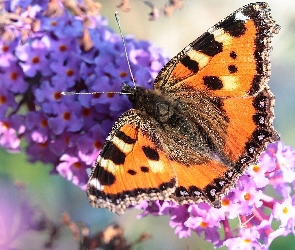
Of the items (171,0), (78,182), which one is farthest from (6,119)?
(171,0)

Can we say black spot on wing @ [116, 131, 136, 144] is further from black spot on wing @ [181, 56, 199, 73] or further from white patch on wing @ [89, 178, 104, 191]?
black spot on wing @ [181, 56, 199, 73]

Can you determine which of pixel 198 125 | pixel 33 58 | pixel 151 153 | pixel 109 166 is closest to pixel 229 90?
pixel 198 125

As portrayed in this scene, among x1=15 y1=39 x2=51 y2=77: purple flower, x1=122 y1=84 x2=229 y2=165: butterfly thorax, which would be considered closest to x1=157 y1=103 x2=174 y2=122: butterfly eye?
x1=122 y1=84 x2=229 y2=165: butterfly thorax

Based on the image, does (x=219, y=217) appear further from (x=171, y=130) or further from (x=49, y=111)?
(x=49, y=111)

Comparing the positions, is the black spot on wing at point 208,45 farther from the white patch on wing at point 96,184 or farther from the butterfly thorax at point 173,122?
the white patch on wing at point 96,184

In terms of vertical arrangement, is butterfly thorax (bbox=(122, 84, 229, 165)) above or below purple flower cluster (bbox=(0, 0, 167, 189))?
above

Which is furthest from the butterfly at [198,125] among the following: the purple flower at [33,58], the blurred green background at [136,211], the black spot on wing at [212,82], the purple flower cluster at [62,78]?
the blurred green background at [136,211]
